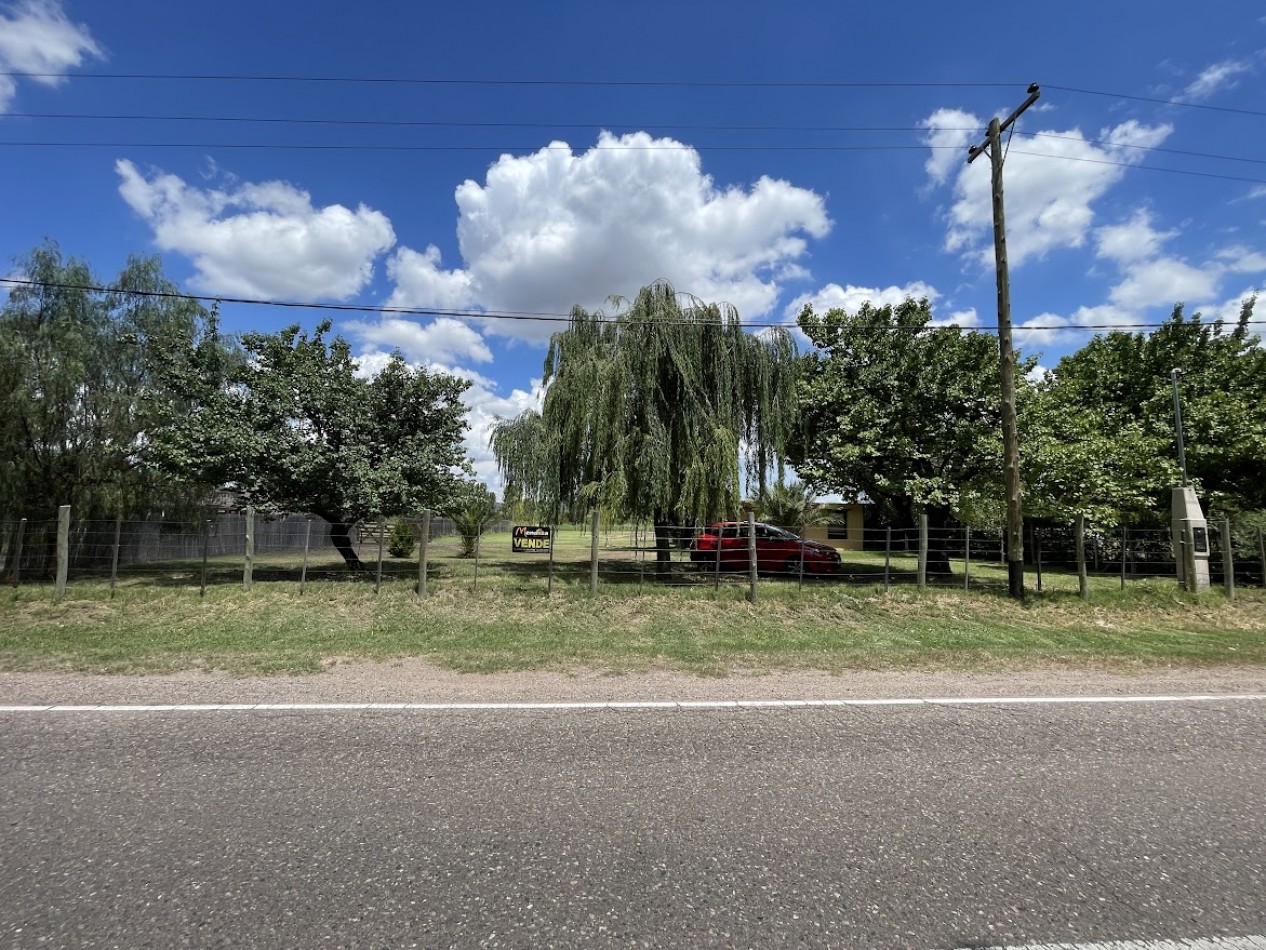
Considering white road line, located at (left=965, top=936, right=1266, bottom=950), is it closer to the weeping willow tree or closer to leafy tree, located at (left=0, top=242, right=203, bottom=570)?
the weeping willow tree

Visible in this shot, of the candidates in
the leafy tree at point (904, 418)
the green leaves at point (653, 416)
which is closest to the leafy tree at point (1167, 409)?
the leafy tree at point (904, 418)

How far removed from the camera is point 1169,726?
5.29m

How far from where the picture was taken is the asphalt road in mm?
2598

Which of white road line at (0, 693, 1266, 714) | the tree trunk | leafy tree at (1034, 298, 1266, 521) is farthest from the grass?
leafy tree at (1034, 298, 1266, 521)

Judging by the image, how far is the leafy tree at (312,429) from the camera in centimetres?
1484

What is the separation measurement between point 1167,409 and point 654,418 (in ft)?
62.1

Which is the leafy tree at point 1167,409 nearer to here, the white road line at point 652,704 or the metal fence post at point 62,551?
the white road line at point 652,704

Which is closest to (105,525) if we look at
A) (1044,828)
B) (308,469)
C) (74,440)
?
(74,440)

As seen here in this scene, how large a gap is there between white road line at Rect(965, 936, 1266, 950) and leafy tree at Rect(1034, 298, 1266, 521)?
17.6 m

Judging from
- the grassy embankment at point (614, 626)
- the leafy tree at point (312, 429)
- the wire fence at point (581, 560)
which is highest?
the leafy tree at point (312, 429)

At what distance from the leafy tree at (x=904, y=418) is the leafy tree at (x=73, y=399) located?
57.0 feet

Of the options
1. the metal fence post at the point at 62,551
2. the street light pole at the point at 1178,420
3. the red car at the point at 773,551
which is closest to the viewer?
the metal fence post at the point at 62,551

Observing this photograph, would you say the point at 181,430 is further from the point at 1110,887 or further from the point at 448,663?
the point at 1110,887

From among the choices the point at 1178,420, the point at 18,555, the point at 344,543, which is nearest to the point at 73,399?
the point at 18,555
